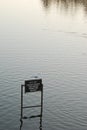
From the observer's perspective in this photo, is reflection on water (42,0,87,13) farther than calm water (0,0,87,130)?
Yes

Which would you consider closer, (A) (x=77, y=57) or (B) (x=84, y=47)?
(A) (x=77, y=57)

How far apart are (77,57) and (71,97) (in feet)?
62.3

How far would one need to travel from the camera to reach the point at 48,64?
5275 cm

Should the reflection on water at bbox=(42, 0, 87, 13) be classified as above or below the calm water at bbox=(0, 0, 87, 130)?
above

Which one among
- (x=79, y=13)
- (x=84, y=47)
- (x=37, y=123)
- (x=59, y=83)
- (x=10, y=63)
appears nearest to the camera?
(x=37, y=123)

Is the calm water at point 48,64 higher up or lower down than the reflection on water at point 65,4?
lower down

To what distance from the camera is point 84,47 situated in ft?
217

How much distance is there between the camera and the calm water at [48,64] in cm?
3431

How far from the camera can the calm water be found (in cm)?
3431

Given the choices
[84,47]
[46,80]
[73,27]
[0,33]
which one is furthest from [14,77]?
[73,27]

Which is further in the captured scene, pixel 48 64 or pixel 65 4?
pixel 65 4

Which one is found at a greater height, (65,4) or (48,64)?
(65,4)

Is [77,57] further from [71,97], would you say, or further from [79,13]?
[79,13]

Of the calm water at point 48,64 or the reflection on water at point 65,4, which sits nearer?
the calm water at point 48,64
